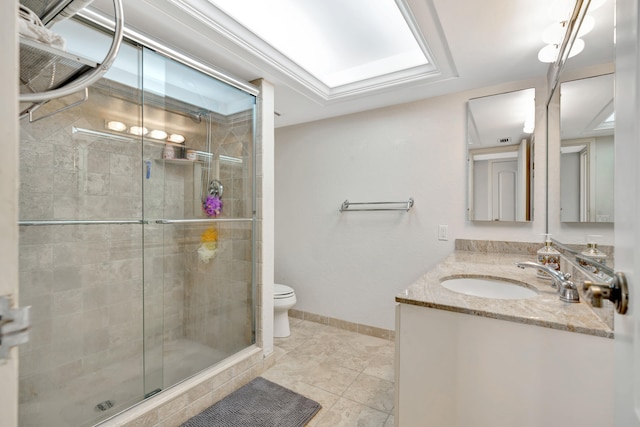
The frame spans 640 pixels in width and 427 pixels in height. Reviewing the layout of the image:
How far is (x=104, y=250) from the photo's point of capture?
2.00 metres

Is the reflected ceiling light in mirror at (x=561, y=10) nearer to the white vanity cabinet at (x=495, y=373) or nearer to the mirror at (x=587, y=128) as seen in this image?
the mirror at (x=587, y=128)

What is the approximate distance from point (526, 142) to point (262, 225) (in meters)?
1.98

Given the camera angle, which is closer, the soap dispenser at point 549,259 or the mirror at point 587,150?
the mirror at point 587,150

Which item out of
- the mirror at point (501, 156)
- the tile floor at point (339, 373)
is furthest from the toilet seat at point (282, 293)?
the mirror at point (501, 156)

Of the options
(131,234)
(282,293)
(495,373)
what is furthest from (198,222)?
(495,373)

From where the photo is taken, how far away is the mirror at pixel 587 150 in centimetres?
107

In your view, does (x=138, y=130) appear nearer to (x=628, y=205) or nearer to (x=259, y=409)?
(x=259, y=409)

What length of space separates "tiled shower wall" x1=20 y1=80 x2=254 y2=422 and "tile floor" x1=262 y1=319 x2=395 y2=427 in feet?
1.49

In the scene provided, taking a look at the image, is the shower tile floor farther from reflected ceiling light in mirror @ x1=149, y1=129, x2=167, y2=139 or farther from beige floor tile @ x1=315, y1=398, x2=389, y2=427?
reflected ceiling light in mirror @ x1=149, y1=129, x2=167, y2=139

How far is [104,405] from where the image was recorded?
5.49 feet

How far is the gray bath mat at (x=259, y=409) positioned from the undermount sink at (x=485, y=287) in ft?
3.51

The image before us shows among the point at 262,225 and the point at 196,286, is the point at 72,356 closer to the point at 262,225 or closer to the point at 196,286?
the point at 196,286

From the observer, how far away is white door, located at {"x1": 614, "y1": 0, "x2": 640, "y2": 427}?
515 millimetres

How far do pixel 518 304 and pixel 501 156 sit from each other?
147 cm
